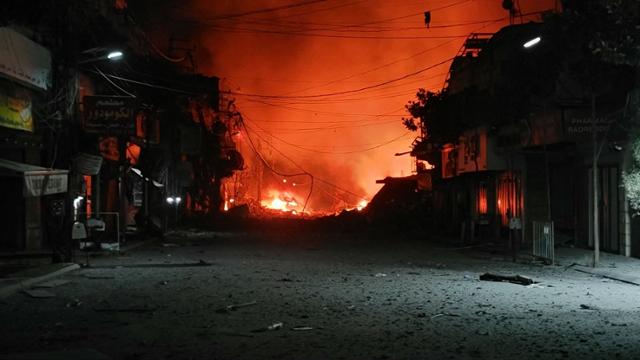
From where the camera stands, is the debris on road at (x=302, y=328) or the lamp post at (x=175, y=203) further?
the lamp post at (x=175, y=203)

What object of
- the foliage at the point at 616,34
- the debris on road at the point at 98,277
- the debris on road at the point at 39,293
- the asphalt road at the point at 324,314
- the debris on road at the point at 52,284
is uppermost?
the foliage at the point at 616,34

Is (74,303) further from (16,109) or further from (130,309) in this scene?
(16,109)

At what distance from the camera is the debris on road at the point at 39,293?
11.9 metres

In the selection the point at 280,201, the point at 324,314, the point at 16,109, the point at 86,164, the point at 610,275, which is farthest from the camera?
the point at 280,201

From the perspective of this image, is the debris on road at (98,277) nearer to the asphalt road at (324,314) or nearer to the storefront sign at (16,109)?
the asphalt road at (324,314)

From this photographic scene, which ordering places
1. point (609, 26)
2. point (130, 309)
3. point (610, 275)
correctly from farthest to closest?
1. point (610, 275)
2. point (609, 26)
3. point (130, 309)

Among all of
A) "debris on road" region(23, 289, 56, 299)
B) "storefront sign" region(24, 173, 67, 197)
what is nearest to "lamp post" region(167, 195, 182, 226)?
"storefront sign" region(24, 173, 67, 197)

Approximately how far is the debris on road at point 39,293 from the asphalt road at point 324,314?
194 millimetres

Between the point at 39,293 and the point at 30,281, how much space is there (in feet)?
6.05

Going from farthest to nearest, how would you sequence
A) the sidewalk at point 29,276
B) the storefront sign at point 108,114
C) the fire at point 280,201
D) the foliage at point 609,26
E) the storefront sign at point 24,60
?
1. the fire at point 280,201
2. the storefront sign at point 108,114
3. the storefront sign at point 24,60
4. the foliage at point 609,26
5. the sidewalk at point 29,276

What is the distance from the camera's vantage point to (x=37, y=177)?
51.7 ft

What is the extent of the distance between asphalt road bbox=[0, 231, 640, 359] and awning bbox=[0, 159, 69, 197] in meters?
2.38

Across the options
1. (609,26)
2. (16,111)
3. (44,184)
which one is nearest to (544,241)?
(609,26)

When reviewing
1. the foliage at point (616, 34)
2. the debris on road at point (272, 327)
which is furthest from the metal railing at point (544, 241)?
the debris on road at point (272, 327)
